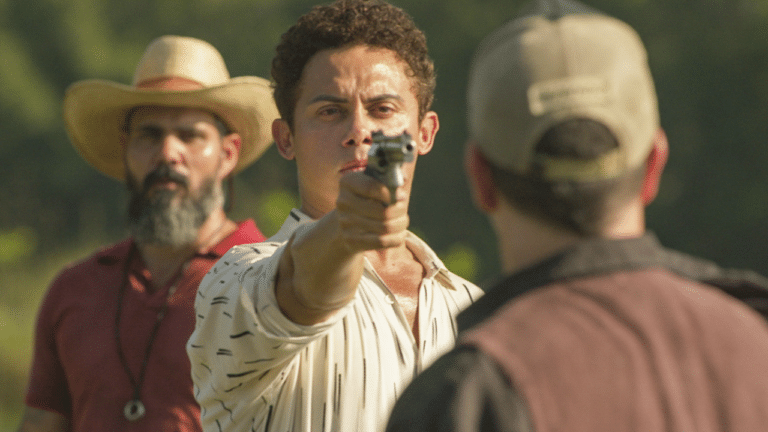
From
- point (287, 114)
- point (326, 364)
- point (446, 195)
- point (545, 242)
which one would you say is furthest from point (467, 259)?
point (446, 195)

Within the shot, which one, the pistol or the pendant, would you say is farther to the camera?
the pendant

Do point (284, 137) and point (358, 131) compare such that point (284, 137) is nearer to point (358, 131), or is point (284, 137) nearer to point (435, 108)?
point (358, 131)

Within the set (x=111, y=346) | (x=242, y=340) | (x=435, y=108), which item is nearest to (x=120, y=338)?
(x=111, y=346)

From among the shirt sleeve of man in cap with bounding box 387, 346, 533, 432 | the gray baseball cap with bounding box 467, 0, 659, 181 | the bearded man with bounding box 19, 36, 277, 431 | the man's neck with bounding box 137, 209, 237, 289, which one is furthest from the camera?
the man's neck with bounding box 137, 209, 237, 289

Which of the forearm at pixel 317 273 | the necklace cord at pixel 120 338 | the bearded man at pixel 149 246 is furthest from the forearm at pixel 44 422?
the forearm at pixel 317 273

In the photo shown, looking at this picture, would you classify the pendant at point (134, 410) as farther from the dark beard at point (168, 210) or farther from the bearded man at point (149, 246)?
the dark beard at point (168, 210)

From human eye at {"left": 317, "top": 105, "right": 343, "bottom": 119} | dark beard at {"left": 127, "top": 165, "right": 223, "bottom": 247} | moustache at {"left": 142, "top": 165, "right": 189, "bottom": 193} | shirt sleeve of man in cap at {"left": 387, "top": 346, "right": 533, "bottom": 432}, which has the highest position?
human eye at {"left": 317, "top": 105, "right": 343, "bottom": 119}

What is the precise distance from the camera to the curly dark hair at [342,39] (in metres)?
2.96

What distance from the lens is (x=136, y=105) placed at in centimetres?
482

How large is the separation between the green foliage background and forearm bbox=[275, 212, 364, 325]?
9.43m

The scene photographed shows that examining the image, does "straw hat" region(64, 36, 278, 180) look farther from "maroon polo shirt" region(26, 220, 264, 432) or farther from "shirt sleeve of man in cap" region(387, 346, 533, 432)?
"shirt sleeve of man in cap" region(387, 346, 533, 432)

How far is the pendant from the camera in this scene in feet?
12.5

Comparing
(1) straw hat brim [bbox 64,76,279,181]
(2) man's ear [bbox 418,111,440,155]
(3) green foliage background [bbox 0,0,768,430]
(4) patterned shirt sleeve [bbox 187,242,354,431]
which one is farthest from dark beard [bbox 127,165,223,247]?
(3) green foliage background [bbox 0,0,768,430]

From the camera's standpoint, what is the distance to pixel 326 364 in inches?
97.3
